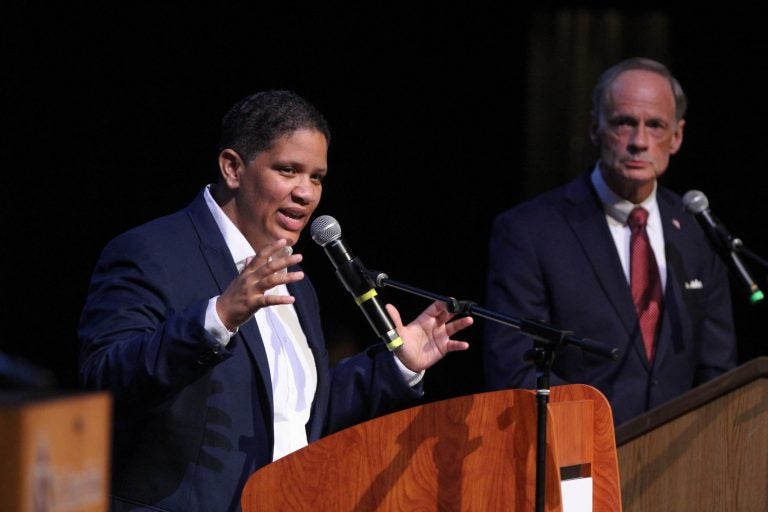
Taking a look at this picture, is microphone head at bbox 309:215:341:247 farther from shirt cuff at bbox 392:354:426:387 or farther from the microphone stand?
shirt cuff at bbox 392:354:426:387

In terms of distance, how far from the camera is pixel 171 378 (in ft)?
8.26

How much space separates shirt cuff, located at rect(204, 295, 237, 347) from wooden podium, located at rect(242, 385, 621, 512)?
0.29 meters

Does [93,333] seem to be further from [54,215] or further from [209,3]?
[209,3]

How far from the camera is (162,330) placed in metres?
2.56

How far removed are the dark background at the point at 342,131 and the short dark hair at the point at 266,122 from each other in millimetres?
1474

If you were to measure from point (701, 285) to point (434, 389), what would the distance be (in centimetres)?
153

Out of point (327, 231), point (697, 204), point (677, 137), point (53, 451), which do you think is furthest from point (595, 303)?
point (53, 451)

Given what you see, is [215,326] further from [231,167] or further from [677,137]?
[677,137]

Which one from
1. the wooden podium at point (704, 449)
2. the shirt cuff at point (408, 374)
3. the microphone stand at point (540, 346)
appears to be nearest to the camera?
the microphone stand at point (540, 346)

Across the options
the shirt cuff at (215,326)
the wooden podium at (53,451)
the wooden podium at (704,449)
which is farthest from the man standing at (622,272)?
the wooden podium at (53,451)

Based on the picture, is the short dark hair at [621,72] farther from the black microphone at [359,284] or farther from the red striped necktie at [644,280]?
the black microphone at [359,284]

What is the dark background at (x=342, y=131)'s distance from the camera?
4.39 metres

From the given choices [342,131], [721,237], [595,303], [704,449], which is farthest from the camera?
[342,131]

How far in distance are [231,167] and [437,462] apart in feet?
3.55
